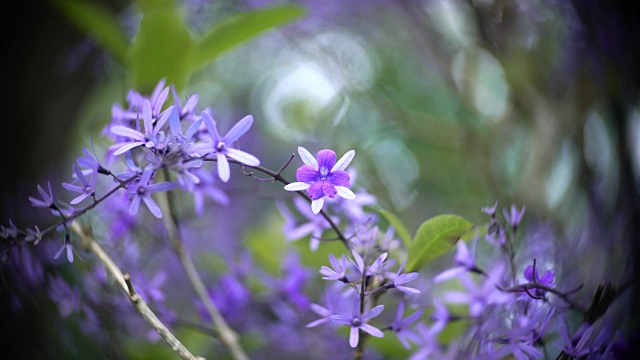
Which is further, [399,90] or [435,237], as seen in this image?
[399,90]

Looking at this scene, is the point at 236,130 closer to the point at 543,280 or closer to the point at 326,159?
the point at 326,159

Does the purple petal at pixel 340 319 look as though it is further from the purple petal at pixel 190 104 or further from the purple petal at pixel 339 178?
the purple petal at pixel 190 104

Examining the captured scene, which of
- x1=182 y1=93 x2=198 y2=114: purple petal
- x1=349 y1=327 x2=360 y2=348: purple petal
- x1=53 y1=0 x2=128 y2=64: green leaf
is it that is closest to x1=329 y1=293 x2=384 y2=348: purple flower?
x1=349 y1=327 x2=360 y2=348: purple petal

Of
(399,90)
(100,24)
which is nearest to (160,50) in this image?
(100,24)

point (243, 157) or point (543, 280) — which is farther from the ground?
point (243, 157)

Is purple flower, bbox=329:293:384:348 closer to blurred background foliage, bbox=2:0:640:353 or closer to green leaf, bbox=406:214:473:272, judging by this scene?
green leaf, bbox=406:214:473:272

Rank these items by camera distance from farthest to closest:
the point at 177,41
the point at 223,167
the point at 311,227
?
the point at 177,41 → the point at 311,227 → the point at 223,167

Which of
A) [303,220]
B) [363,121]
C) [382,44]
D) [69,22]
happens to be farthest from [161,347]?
[382,44]

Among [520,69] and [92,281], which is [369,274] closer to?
[92,281]
